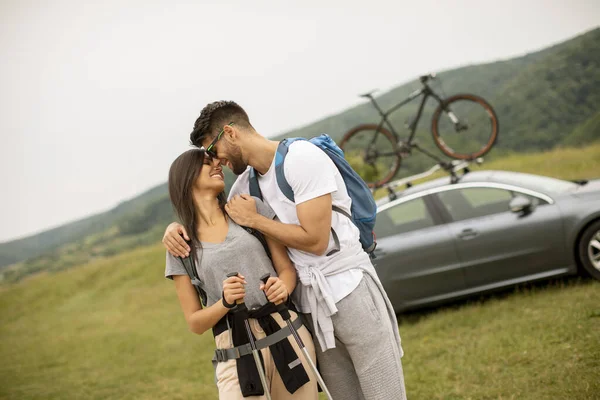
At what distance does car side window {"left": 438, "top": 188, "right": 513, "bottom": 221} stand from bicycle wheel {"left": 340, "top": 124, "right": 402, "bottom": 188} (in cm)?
198

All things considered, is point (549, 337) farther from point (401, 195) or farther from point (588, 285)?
point (401, 195)

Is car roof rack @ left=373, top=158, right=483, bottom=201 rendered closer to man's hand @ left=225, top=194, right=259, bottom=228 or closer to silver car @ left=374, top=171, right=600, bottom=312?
silver car @ left=374, top=171, right=600, bottom=312

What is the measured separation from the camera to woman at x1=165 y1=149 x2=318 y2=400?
2750 mm

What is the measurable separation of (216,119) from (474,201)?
15.5ft

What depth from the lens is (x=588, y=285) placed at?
21.7 ft

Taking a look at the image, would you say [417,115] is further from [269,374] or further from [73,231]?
[73,231]

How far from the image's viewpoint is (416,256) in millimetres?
6988

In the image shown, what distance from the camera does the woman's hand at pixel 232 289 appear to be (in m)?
2.60

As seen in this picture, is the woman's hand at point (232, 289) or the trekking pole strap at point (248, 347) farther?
the trekking pole strap at point (248, 347)

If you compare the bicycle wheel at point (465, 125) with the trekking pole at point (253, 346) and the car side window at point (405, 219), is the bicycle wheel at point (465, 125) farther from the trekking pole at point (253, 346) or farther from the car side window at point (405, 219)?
the trekking pole at point (253, 346)

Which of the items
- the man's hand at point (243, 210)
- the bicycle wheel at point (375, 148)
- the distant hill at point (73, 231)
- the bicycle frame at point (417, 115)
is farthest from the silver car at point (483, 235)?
the distant hill at point (73, 231)

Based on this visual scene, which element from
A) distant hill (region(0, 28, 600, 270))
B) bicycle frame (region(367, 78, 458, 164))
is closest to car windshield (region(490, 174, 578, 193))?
bicycle frame (region(367, 78, 458, 164))

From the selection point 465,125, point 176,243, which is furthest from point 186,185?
point 465,125

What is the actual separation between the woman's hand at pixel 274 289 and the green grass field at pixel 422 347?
8.89 feet
